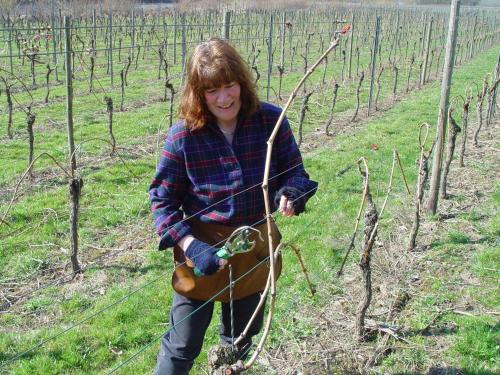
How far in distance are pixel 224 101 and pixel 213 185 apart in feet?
1.05

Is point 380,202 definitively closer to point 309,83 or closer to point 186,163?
point 186,163

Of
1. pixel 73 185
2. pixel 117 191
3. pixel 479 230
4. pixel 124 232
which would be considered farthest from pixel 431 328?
pixel 117 191

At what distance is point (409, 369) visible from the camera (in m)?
2.82

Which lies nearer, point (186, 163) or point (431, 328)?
point (186, 163)

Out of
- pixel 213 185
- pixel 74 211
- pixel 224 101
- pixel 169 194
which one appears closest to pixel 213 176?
pixel 213 185

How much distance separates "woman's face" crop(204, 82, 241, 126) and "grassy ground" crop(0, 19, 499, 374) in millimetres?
711

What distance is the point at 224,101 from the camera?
6.03ft

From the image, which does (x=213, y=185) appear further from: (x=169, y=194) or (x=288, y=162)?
(x=288, y=162)

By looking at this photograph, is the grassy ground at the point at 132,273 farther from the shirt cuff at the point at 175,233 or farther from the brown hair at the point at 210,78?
the brown hair at the point at 210,78

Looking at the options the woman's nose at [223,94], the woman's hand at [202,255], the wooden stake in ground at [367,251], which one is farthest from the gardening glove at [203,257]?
the wooden stake in ground at [367,251]

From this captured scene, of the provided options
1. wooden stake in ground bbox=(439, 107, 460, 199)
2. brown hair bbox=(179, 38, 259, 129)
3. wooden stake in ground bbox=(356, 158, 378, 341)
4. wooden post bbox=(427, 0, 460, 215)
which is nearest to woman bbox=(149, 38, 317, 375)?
brown hair bbox=(179, 38, 259, 129)

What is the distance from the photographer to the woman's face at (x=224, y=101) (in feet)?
6.00

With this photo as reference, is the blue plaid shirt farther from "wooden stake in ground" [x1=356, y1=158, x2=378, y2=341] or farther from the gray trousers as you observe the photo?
"wooden stake in ground" [x1=356, y1=158, x2=378, y2=341]

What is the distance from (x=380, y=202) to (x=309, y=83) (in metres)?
8.77
